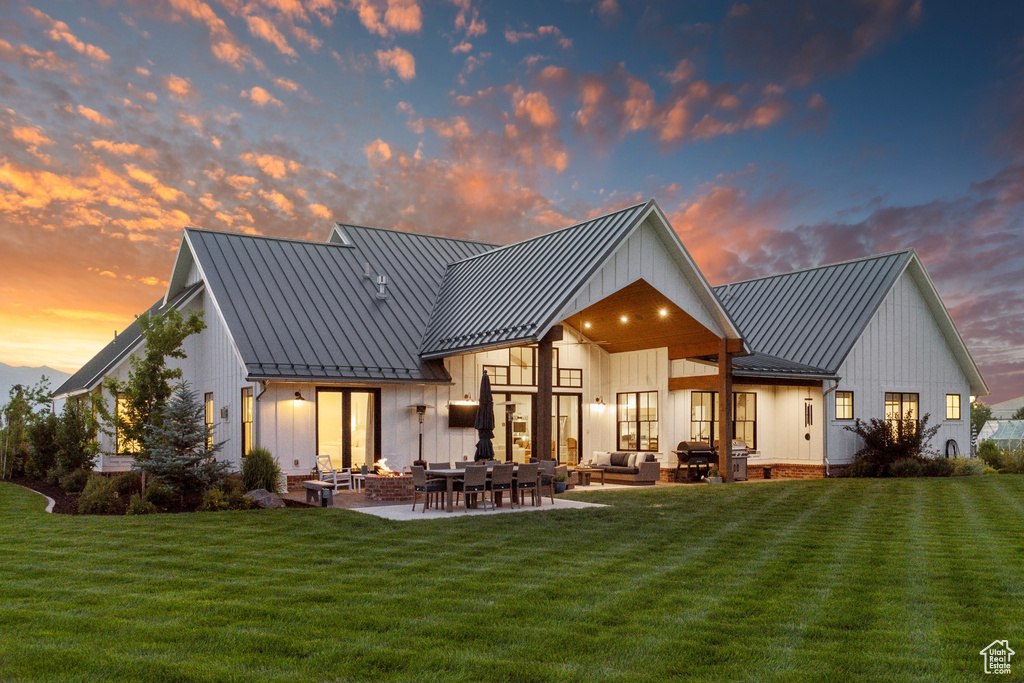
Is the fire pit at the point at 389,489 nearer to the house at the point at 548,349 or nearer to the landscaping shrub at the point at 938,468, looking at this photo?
the house at the point at 548,349

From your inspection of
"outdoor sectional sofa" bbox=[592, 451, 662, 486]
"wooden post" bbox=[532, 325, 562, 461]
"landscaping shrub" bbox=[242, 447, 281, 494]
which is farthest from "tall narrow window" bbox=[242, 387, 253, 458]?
"outdoor sectional sofa" bbox=[592, 451, 662, 486]

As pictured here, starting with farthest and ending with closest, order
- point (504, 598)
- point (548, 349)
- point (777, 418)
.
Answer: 1. point (777, 418)
2. point (548, 349)
3. point (504, 598)

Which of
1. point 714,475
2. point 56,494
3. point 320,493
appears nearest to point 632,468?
point 714,475

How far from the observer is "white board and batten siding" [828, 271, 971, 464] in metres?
23.7

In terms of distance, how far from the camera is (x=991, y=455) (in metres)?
26.6

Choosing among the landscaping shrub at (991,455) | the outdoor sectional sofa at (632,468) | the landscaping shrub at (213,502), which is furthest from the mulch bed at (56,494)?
the landscaping shrub at (991,455)

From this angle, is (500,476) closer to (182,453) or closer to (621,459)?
(182,453)

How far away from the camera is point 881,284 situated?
80.1 feet

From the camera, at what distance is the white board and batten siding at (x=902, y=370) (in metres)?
23.7

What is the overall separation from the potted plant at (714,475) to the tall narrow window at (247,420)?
11.8 m

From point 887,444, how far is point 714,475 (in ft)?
19.5

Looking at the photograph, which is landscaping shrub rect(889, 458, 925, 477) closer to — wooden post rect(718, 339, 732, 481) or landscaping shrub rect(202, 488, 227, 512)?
wooden post rect(718, 339, 732, 481)

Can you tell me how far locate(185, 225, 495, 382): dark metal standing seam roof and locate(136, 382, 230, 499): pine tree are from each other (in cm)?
185

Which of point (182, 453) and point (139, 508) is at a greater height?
point (182, 453)
